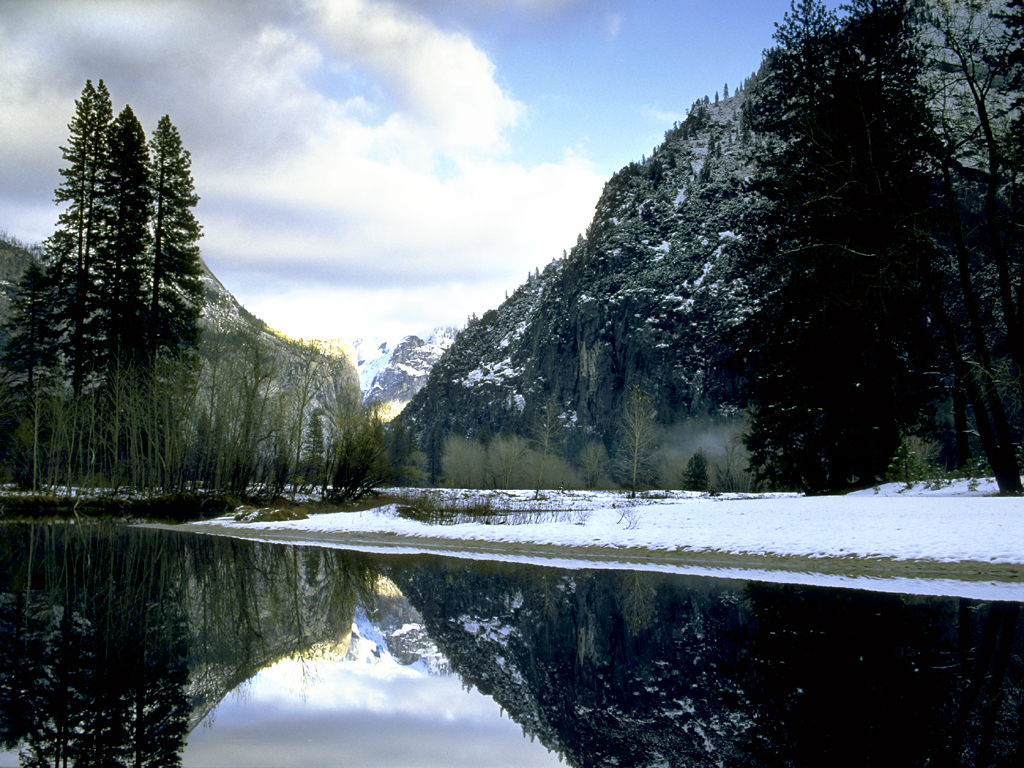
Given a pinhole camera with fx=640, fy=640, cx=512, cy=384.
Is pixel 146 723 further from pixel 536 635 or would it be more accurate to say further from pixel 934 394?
pixel 934 394

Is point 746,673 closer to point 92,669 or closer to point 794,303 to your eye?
point 92,669

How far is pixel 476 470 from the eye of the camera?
89.4 metres

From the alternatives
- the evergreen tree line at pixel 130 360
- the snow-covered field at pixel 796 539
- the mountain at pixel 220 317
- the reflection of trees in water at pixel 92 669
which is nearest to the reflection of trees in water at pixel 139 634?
the reflection of trees in water at pixel 92 669

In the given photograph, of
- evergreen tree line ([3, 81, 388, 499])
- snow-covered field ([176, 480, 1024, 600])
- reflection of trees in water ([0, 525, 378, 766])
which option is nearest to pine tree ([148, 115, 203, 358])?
evergreen tree line ([3, 81, 388, 499])

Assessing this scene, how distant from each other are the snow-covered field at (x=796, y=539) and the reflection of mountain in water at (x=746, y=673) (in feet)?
10.9

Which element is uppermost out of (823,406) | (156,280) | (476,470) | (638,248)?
(638,248)

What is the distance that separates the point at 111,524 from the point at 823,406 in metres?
30.0

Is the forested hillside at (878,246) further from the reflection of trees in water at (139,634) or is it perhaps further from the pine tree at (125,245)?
the pine tree at (125,245)

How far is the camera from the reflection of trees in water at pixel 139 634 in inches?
211

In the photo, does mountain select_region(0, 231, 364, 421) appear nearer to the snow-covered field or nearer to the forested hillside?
the snow-covered field

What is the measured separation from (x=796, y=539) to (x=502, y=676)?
40.5 feet

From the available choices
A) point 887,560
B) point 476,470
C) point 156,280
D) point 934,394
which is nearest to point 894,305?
point 934,394

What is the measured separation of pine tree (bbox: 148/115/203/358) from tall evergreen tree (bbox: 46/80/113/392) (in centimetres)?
263

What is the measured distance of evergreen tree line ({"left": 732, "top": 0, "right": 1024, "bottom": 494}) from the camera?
65.6 ft
